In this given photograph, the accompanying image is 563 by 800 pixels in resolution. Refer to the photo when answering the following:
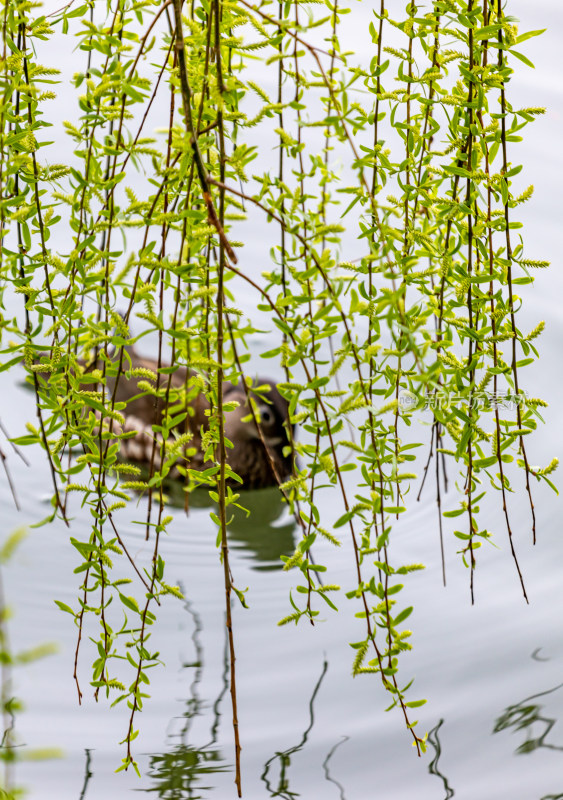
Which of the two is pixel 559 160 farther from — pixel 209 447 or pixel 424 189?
pixel 209 447

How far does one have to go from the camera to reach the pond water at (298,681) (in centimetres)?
130

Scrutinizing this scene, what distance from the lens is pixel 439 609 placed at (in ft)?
5.52

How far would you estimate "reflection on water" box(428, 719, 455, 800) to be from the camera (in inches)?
50.0

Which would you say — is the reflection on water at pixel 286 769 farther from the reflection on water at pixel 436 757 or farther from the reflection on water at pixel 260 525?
the reflection on water at pixel 260 525

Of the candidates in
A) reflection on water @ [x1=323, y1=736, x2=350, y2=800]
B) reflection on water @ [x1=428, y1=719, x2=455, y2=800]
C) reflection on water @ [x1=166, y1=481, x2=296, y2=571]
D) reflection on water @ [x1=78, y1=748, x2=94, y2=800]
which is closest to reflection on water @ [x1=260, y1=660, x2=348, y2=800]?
reflection on water @ [x1=323, y1=736, x2=350, y2=800]

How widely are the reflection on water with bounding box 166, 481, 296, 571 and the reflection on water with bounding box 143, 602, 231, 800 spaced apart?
433mm

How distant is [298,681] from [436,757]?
0.85ft

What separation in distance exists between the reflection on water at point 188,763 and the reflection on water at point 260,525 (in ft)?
1.42

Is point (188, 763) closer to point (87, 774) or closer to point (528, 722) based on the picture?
point (87, 774)

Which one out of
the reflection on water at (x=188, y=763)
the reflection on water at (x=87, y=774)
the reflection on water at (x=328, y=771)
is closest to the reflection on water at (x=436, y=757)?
the reflection on water at (x=328, y=771)

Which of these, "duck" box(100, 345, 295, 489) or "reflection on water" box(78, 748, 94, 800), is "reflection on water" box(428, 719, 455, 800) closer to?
"reflection on water" box(78, 748, 94, 800)

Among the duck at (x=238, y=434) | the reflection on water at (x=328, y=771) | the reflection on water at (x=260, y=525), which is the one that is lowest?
the reflection on water at (x=328, y=771)

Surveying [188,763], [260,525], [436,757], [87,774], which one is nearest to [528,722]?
[436,757]

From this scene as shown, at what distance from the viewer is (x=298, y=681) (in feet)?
4.94
